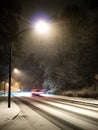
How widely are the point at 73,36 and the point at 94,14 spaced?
6.08 m

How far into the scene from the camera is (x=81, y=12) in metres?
54.5

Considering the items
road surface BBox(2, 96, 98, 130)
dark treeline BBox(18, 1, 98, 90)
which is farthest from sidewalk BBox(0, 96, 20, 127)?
dark treeline BBox(18, 1, 98, 90)

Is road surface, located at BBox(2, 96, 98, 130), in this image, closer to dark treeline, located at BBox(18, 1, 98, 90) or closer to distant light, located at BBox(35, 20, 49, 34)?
distant light, located at BBox(35, 20, 49, 34)

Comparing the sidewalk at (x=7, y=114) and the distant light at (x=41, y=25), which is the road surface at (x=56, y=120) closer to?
the sidewalk at (x=7, y=114)

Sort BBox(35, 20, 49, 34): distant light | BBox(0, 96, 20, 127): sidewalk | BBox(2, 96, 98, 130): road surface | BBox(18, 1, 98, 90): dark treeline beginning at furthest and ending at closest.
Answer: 1. BBox(18, 1, 98, 90): dark treeline
2. BBox(35, 20, 49, 34): distant light
3. BBox(0, 96, 20, 127): sidewalk
4. BBox(2, 96, 98, 130): road surface

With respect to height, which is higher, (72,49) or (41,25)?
(72,49)

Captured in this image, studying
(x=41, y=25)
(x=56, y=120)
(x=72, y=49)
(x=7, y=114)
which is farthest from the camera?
(x=72, y=49)

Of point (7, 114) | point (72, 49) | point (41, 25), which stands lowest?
point (7, 114)

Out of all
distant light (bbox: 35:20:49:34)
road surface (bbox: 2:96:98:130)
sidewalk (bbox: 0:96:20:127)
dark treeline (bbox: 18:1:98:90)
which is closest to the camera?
road surface (bbox: 2:96:98:130)

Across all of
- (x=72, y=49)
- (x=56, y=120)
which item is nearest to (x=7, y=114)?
(x=56, y=120)

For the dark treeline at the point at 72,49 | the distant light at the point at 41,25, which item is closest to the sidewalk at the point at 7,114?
the distant light at the point at 41,25

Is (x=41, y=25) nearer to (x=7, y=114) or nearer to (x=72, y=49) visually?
(x=7, y=114)

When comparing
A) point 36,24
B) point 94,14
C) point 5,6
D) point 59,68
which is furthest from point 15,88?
point 36,24

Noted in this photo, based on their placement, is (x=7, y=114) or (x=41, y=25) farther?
(x=41, y=25)
